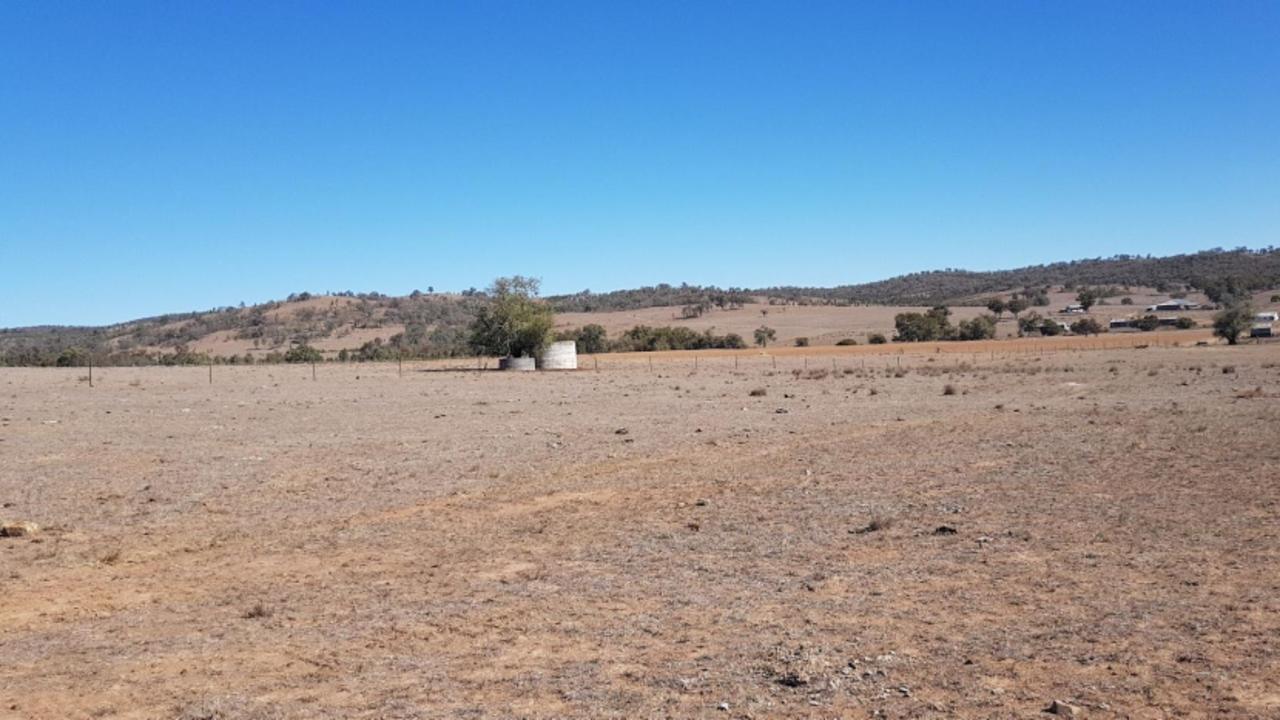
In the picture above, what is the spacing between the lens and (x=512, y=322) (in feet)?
255

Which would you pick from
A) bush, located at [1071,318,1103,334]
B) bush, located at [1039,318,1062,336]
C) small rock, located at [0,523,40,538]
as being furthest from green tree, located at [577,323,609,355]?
small rock, located at [0,523,40,538]

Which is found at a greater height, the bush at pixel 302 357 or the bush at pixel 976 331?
the bush at pixel 302 357

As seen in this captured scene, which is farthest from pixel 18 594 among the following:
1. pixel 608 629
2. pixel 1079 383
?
pixel 1079 383

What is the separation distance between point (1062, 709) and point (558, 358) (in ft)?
233

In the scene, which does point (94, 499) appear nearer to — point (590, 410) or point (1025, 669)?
point (1025, 669)

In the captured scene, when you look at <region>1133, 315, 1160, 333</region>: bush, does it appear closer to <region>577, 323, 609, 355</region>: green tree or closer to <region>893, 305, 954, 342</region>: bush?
<region>893, 305, 954, 342</region>: bush

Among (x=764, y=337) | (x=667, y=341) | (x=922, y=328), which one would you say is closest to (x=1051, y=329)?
(x=922, y=328)

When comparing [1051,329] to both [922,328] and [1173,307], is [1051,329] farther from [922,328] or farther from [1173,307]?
[1173,307]

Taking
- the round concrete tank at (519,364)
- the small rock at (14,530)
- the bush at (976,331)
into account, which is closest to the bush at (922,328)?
the bush at (976,331)

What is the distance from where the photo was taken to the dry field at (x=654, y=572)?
25.5 ft

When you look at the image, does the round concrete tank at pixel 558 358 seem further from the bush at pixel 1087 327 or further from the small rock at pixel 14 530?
the bush at pixel 1087 327

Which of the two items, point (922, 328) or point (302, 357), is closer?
point (302, 357)

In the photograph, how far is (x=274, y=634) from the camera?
9.50 metres

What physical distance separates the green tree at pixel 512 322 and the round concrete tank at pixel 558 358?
2.71ft
